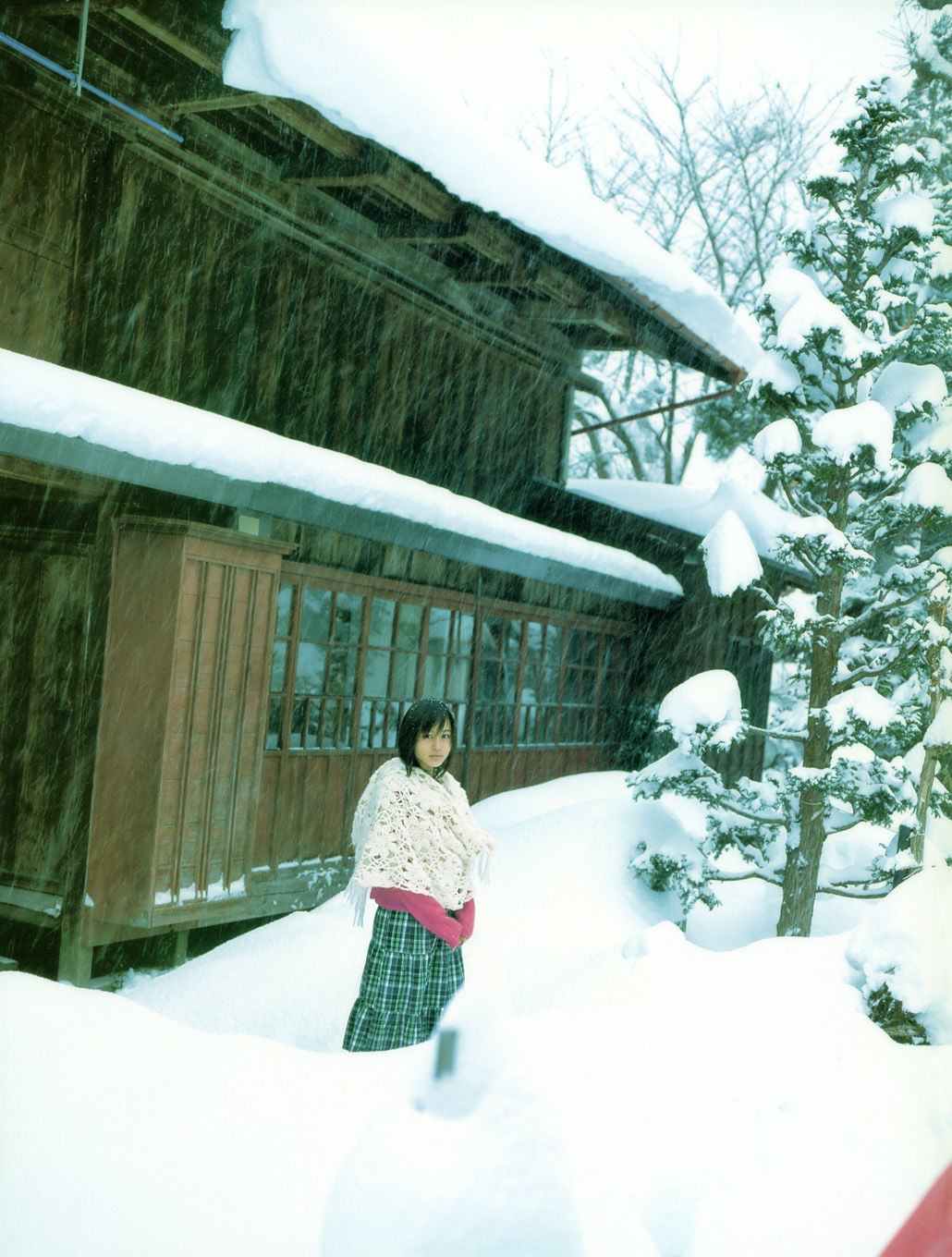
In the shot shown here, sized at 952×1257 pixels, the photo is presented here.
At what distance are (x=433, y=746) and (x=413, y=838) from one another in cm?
34

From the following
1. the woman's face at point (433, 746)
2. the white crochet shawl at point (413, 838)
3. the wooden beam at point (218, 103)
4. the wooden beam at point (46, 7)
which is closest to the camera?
the white crochet shawl at point (413, 838)

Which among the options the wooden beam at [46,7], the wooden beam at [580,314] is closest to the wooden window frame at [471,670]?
the wooden beam at [580,314]

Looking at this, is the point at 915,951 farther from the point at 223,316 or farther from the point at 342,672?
the point at 223,316

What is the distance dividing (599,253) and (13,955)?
19.5 ft

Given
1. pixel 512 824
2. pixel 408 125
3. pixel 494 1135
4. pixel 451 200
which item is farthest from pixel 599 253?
pixel 494 1135

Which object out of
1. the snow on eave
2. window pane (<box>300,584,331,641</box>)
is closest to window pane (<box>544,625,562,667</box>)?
the snow on eave

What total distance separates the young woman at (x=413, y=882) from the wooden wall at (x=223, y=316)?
3.74m

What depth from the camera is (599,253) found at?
23.0 ft

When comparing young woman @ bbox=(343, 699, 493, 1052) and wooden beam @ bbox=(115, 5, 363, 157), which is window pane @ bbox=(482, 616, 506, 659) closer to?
wooden beam @ bbox=(115, 5, 363, 157)

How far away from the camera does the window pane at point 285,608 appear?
6.57 meters

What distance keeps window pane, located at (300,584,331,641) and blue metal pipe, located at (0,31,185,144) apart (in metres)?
2.99

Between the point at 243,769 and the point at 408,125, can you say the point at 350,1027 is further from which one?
the point at 408,125

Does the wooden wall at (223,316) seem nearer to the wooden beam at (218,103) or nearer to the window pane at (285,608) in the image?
the wooden beam at (218,103)

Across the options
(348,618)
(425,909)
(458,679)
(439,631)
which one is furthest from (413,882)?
(458,679)
